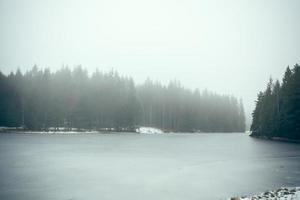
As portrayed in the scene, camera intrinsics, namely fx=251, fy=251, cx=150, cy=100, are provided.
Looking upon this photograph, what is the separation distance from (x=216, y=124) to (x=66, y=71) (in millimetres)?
97951

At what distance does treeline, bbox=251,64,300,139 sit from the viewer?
2788 inches

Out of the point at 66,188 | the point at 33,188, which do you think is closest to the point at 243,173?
the point at 66,188

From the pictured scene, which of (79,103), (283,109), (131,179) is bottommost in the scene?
(131,179)

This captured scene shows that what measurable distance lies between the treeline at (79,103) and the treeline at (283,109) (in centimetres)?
4850

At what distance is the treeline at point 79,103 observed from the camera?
83.9m

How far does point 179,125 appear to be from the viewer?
433ft

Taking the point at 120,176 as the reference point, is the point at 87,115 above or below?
above

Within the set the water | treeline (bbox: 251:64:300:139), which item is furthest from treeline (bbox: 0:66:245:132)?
the water

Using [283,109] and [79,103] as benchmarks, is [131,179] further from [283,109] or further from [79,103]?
[79,103]

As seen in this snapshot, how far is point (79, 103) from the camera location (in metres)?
90.4

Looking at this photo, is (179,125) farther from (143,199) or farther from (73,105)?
(143,199)

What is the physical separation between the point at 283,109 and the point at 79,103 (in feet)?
220

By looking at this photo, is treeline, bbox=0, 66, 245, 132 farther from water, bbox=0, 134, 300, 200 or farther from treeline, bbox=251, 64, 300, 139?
water, bbox=0, 134, 300, 200

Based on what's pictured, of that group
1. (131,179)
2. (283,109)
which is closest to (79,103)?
(283,109)
